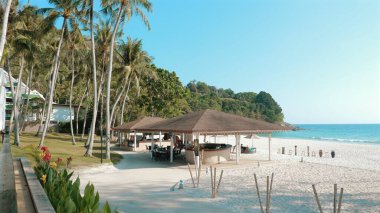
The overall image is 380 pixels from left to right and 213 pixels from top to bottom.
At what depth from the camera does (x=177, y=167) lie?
18859 mm

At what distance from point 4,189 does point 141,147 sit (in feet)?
77.3

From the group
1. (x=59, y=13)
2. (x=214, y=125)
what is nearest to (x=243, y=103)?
(x=214, y=125)

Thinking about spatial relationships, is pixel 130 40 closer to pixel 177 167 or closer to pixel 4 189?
pixel 177 167

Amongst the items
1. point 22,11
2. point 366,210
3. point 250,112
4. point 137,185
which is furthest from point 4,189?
point 250,112

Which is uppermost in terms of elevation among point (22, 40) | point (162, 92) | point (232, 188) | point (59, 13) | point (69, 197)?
point (59, 13)

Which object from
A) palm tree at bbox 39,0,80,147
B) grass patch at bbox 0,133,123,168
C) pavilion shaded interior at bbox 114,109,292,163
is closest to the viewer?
grass patch at bbox 0,133,123,168

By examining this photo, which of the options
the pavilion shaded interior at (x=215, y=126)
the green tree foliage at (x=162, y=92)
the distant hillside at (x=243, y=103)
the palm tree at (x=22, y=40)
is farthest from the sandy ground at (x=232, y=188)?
the distant hillside at (x=243, y=103)

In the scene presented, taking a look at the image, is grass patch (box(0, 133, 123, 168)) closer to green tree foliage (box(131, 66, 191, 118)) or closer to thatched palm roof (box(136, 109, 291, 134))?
thatched palm roof (box(136, 109, 291, 134))

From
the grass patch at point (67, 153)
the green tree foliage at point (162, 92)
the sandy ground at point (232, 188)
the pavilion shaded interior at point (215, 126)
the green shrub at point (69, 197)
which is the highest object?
the green tree foliage at point (162, 92)

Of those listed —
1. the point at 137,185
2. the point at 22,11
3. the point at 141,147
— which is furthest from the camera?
the point at 141,147

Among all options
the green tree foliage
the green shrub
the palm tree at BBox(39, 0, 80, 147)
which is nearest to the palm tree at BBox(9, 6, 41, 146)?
the palm tree at BBox(39, 0, 80, 147)

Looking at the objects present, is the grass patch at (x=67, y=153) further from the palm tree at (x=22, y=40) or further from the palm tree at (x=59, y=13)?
the palm tree at (x=22, y=40)

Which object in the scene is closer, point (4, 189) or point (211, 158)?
point (4, 189)

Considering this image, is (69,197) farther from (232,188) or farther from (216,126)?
(216,126)
